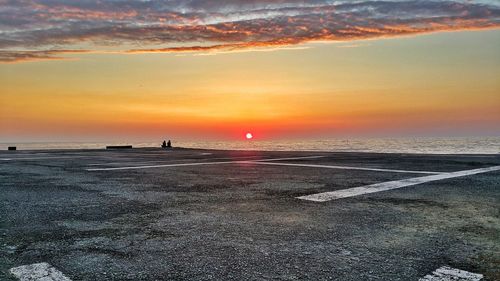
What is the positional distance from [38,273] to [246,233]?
1946 millimetres

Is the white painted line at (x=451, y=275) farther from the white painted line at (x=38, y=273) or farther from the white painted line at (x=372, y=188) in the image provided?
the white painted line at (x=372, y=188)

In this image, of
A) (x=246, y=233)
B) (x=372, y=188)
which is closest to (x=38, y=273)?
(x=246, y=233)

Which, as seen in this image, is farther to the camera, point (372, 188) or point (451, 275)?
point (372, 188)

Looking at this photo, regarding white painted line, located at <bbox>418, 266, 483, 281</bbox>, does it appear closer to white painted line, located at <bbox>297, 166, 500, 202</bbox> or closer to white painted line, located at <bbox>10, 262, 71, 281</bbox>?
white painted line, located at <bbox>10, 262, 71, 281</bbox>

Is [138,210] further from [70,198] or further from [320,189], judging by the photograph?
[320,189]

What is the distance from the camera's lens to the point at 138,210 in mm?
5273

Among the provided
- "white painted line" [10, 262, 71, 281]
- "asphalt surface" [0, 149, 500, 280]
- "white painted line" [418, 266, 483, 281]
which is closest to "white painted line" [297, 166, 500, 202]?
"asphalt surface" [0, 149, 500, 280]

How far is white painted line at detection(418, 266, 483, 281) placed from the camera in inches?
110

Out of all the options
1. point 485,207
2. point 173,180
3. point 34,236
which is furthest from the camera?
point 173,180

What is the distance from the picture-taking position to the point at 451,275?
2.89 m

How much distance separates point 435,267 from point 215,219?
8.28 feet

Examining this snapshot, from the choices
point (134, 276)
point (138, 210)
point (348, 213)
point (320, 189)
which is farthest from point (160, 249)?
point (320, 189)

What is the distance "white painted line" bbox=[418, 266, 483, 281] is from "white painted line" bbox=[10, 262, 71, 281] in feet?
8.83

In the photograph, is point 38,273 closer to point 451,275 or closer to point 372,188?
point 451,275
